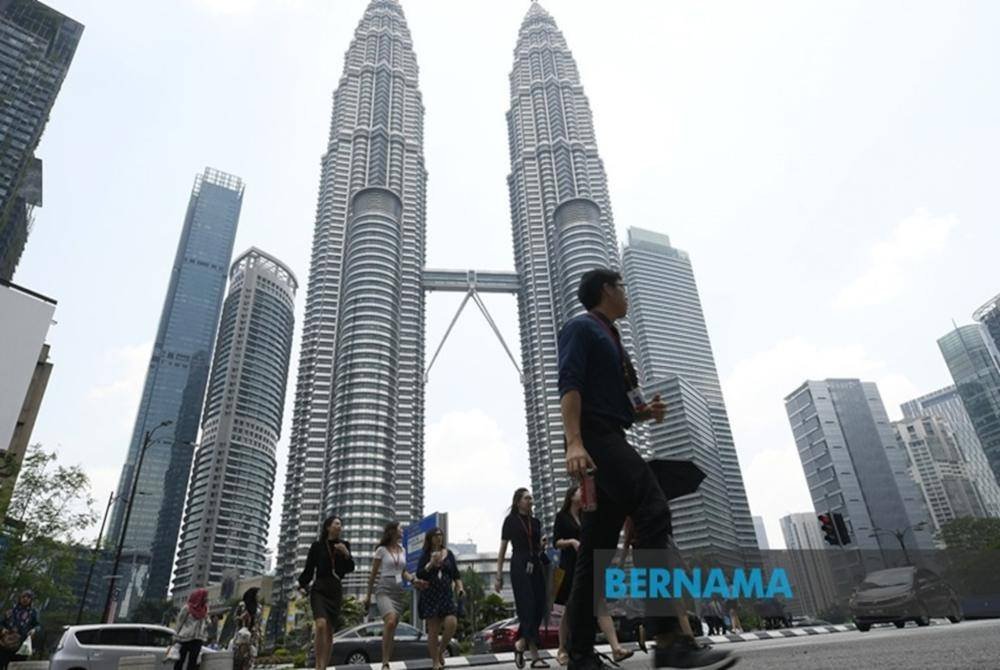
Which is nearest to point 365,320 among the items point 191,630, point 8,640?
point 8,640

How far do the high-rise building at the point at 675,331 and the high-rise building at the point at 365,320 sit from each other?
6484cm

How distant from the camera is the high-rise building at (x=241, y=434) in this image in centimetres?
13775

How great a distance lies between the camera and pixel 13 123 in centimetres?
7881

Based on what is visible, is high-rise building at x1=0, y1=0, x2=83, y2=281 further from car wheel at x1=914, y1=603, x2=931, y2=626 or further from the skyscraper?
car wheel at x1=914, y1=603, x2=931, y2=626

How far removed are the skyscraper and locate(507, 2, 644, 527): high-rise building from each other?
8.9 inches

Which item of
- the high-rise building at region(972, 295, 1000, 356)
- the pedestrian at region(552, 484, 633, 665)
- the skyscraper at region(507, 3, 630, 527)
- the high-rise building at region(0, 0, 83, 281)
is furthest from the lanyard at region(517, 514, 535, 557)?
the high-rise building at region(972, 295, 1000, 356)

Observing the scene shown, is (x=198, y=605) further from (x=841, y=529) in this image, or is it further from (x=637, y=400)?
(x=841, y=529)

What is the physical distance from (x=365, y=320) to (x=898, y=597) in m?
117

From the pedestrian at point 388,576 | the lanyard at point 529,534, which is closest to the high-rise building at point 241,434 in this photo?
the pedestrian at point 388,576

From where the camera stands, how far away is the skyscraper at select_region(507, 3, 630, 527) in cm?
11969

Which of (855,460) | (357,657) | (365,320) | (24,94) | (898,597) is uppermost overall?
(24,94)

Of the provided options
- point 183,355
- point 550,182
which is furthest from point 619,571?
point 183,355

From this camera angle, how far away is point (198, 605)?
25.2 feet

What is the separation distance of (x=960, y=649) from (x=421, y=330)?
129091 millimetres
